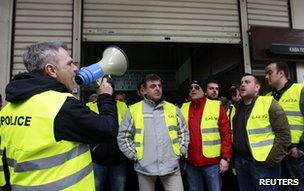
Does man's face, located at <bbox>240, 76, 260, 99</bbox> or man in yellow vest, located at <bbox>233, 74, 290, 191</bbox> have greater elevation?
man's face, located at <bbox>240, 76, 260, 99</bbox>

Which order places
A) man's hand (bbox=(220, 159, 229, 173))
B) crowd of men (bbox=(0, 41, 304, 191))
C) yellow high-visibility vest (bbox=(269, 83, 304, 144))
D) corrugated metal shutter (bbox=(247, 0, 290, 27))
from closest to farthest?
crowd of men (bbox=(0, 41, 304, 191)) < yellow high-visibility vest (bbox=(269, 83, 304, 144)) < man's hand (bbox=(220, 159, 229, 173)) < corrugated metal shutter (bbox=(247, 0, 290, 27))

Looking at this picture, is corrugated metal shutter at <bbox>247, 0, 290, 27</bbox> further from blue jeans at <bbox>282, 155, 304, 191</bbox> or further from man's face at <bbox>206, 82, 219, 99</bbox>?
blue jeans at <bbox>282, 155, 304, 191</bbox>

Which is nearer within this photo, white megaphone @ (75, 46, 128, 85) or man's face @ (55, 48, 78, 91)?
man's face @ (55, 48, 78, 91)

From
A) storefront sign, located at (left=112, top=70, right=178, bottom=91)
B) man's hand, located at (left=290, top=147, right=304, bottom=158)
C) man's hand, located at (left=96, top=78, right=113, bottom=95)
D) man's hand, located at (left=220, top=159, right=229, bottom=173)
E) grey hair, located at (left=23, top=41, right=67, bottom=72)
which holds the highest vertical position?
storefront sign, located at (left=112, top=70, right=178, bottom=91)

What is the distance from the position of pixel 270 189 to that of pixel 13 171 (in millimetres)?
2842

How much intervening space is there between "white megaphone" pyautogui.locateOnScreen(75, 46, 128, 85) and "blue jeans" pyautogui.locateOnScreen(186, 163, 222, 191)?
2029mm

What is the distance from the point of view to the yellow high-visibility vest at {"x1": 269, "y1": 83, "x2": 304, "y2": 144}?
3.99 meters

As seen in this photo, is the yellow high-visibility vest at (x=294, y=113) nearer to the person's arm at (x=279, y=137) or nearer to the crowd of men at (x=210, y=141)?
the crowd of men at (x=210, y=141)

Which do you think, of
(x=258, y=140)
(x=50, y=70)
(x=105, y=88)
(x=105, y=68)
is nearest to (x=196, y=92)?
(x=258, y=140)

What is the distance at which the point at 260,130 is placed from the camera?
379 cm

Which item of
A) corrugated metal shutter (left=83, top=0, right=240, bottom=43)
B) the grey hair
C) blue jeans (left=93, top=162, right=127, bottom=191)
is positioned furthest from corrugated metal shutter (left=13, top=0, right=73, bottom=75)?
the grey hair

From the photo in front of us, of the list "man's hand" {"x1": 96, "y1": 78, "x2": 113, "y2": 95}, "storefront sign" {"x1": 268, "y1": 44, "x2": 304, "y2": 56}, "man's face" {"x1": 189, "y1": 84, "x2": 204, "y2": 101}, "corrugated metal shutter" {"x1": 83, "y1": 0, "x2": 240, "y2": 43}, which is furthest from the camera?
"storefront sign" {"x1": 268, "y1": 44, "x2": 304, "y2": 56}

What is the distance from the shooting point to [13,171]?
1.75m

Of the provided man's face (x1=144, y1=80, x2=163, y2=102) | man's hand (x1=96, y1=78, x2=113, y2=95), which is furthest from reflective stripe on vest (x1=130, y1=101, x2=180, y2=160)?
man's hand (x1=96, y1=78, x2=113, y2=95)
